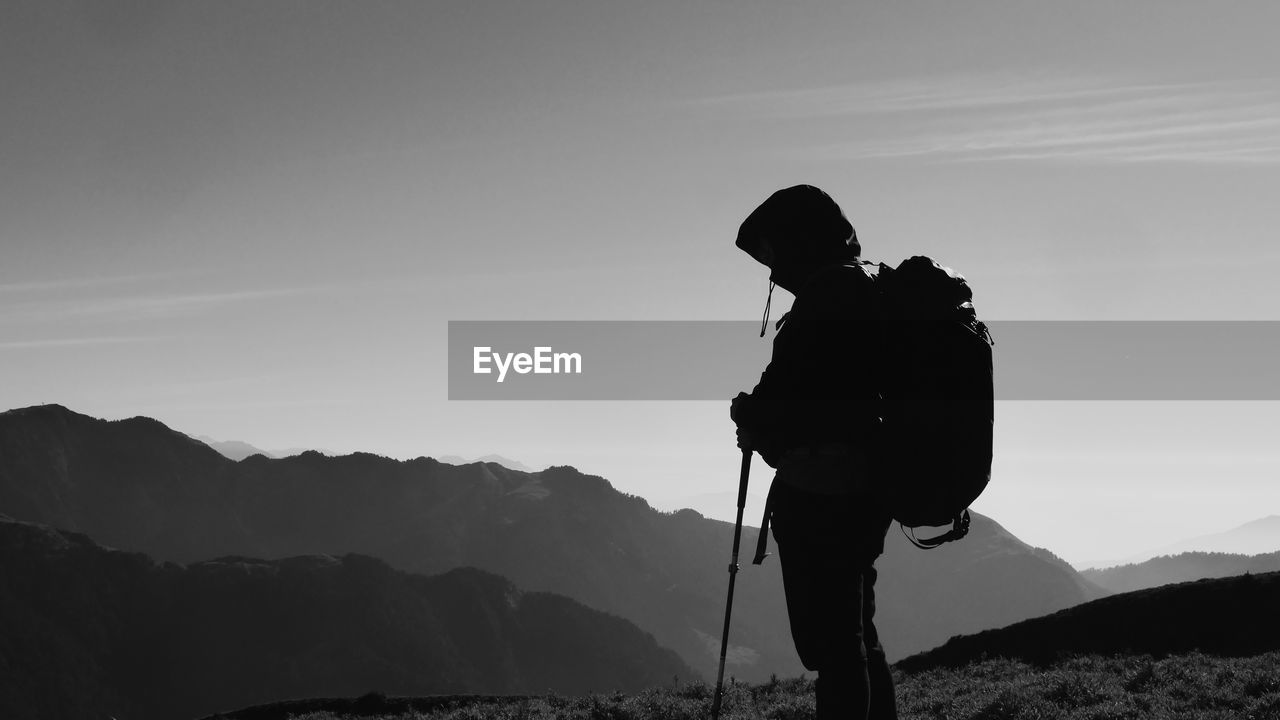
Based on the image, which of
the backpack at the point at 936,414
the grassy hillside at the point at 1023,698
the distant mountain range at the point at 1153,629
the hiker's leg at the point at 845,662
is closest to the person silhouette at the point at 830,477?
the hiker's leg at the point at 845,662

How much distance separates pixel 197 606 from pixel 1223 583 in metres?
153

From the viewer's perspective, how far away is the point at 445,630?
147 meters

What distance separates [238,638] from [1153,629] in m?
146

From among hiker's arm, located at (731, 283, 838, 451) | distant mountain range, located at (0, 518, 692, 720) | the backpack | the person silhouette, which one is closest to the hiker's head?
the person silhouette

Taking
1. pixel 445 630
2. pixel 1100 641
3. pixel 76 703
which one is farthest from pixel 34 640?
pixel 1100 641

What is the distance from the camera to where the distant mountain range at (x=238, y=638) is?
125 m

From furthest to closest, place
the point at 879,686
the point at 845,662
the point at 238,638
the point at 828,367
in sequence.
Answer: the point at 238,638 < the point at 879,686 < the point at 828,367 < the point at 845,662

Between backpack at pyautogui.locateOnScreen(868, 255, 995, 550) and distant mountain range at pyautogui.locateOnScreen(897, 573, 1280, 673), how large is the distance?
13186mm

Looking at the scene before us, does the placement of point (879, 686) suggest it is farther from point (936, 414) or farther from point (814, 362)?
point (814, 362)

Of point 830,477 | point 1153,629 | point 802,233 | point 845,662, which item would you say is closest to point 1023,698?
point 845,662

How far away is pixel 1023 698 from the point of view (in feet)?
30.9

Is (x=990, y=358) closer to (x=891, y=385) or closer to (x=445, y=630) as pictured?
(x=891, y=385)

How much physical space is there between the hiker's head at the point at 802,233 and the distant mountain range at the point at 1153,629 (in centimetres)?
1329

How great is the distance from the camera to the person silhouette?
459cm
